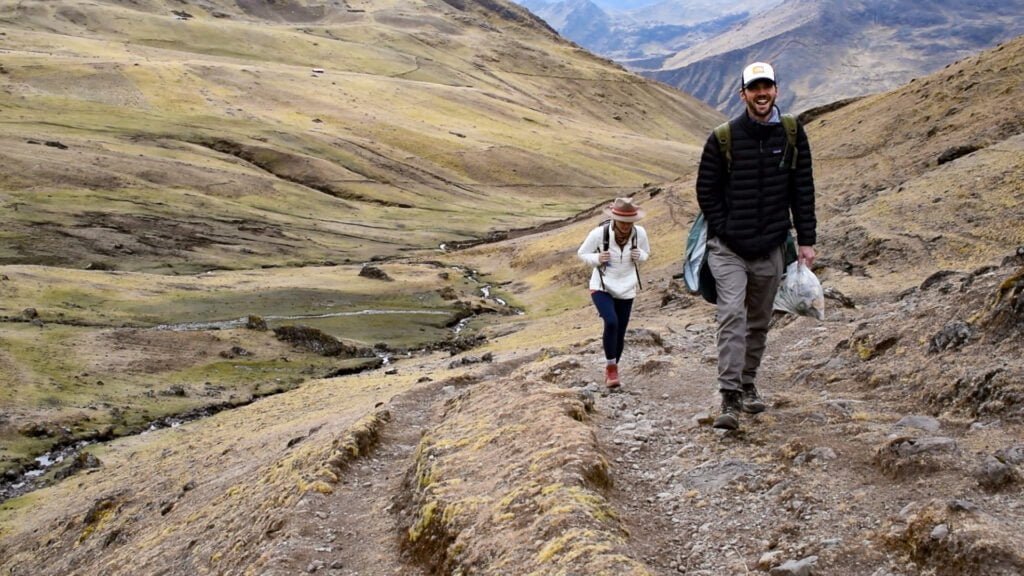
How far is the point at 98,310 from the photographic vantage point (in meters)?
48.8

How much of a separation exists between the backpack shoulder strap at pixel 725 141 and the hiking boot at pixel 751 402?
3307 millimetres

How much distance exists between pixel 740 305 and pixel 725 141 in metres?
2.23

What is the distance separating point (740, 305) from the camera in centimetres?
1175

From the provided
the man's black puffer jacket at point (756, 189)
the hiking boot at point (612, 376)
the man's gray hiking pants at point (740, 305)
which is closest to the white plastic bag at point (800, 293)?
the man's gray hiking pants at point (740, 305)

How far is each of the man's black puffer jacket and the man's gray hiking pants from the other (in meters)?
0.18

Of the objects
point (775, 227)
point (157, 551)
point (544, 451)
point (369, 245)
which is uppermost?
point (775, 227)

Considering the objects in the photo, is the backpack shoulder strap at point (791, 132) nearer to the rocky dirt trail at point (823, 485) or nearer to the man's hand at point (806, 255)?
the man's hand at point (806, 255)

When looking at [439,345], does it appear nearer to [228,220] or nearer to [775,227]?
[775,227]

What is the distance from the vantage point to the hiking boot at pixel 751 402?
40.1ft

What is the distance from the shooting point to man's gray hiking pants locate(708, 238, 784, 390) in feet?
38.4

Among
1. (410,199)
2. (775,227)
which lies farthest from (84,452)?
(410,199)

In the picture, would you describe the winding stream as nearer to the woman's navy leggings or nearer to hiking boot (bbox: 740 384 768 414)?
the woman's navy leggings

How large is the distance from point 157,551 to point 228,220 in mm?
68207

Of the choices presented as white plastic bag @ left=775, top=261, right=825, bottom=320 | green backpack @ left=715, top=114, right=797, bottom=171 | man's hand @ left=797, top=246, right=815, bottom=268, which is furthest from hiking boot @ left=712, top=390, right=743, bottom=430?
green backpack @ left=715, top=114, right=797, bottom=171
